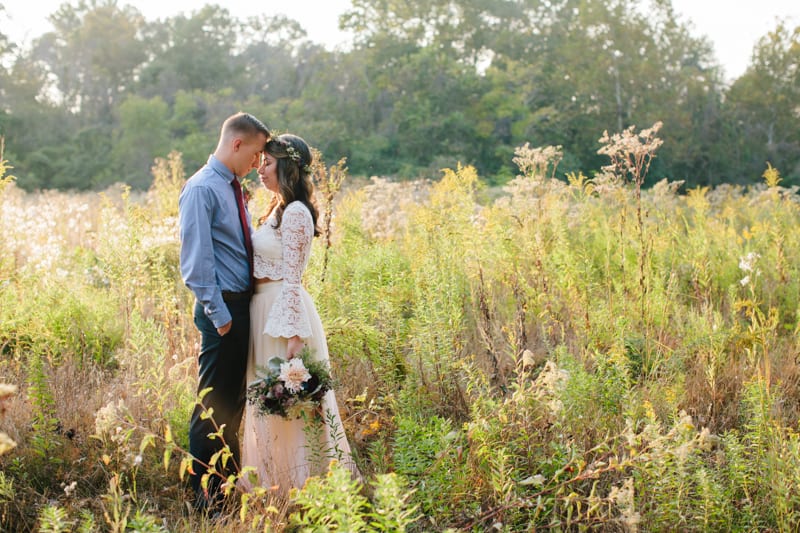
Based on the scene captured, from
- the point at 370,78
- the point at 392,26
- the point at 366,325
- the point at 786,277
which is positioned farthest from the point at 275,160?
the point at 392,26

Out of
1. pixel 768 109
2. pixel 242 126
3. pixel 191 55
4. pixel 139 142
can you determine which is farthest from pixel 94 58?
pixel 242 126

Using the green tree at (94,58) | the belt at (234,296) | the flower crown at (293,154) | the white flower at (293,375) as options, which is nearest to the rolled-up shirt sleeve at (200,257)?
the belt at (234,296)

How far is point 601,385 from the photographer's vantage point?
11.6 feet

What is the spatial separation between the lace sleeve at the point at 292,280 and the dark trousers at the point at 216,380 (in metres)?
0.15

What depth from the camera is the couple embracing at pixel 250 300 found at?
3016 millimetres

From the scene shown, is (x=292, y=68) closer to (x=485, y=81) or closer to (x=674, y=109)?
(x=485, y=81)

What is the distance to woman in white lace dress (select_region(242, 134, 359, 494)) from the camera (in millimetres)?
3109

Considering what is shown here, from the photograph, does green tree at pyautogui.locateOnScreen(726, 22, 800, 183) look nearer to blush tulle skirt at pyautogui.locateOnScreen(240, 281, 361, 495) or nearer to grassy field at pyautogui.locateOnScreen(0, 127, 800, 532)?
grassy field at pyautogui.locateOnScreen(0, 127, 800, 532)

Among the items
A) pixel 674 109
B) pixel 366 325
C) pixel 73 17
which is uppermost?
pixel 73 17

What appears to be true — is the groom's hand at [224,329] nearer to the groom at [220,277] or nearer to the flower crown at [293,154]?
the groom at [220,277]

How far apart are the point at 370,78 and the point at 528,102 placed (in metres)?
7.28

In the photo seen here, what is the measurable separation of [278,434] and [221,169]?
4.33 feet

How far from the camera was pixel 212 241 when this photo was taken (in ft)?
9.98

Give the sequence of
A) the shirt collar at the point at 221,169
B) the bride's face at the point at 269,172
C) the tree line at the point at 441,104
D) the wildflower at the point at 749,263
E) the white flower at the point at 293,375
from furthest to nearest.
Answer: the tree line at the point at 441,104
the wildflower at the point at 749,263
the bride's face at the point at 269,172
the shirt collar at the point at 221,169
the white flower at the point at 293,375
